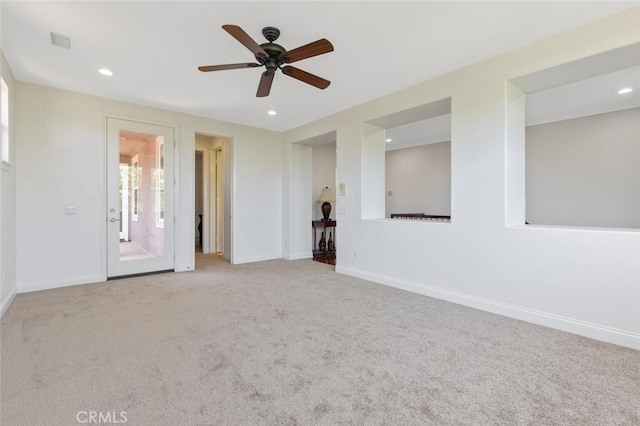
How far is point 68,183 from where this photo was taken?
399cm

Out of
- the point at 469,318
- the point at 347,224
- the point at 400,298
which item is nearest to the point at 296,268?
the point at 347,224

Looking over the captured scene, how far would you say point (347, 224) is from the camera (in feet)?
15.6

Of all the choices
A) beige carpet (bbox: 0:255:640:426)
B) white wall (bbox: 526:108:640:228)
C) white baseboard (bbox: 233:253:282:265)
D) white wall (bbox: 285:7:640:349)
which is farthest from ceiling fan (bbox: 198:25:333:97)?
white wall (bbox: 526:108:640:228)

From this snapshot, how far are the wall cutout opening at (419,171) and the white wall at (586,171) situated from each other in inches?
72.9

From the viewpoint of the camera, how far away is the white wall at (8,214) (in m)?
3.00

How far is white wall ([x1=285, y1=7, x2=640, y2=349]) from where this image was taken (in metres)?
2.39

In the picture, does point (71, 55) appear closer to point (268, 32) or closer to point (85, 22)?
point (85, 22)

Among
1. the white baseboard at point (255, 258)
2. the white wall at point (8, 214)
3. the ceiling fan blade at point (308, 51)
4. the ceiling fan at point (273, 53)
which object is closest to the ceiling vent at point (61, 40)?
the white wall at point (8, 214)

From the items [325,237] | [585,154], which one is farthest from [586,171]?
[325,237]

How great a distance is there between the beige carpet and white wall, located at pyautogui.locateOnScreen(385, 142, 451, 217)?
504 centimetres

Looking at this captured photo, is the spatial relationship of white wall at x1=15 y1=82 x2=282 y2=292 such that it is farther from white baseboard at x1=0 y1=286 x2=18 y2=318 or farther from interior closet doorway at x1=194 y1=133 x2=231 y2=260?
interior closet doorway at x1=194 y1=133 x2=231 y2=260

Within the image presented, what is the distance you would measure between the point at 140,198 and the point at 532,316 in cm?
551

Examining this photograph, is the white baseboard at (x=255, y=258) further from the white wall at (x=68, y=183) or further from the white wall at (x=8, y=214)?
the white wall at (x=8, y=214)

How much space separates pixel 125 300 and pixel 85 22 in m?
2.82
